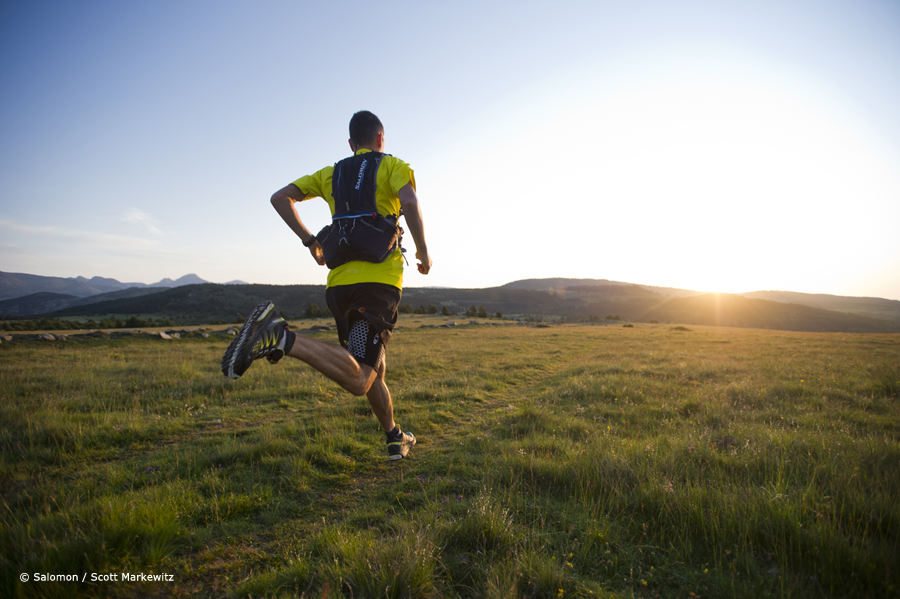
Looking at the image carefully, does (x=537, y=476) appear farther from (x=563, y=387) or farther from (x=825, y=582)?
(x=563, y=387)

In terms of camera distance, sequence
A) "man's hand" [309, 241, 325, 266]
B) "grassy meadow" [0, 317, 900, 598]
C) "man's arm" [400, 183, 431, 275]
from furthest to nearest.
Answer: "man's hand" [309, 241, 325, 266] < "man's arm" [400, 183, 431, 275] < "grassy meadow" [0, 317, 900, 598]

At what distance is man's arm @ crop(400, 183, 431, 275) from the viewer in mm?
3215

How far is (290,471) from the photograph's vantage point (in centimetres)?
338

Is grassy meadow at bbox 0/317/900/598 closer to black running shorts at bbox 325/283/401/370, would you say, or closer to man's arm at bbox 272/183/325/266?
black running shorts at bbox 325/283/401/370

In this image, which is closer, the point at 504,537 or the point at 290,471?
the point at 504,537

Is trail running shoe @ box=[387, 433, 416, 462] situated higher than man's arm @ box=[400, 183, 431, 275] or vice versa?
man's arm @ box=[400, 183, 431, 275]

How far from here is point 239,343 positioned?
103 inches

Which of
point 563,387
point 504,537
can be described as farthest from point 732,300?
point 504,537

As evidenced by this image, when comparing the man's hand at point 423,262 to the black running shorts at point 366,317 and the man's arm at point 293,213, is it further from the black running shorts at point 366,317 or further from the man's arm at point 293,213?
the man's arm at point 293,213

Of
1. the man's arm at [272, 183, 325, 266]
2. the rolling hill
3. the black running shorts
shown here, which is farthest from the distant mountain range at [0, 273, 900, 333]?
the black running shorts

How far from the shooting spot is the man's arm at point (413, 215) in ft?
10.5

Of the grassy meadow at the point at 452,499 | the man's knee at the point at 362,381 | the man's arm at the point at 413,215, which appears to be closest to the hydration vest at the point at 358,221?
the man's arm at the point at 413,215

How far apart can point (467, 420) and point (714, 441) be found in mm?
3014

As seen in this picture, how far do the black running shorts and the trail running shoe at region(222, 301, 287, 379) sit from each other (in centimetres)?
54
